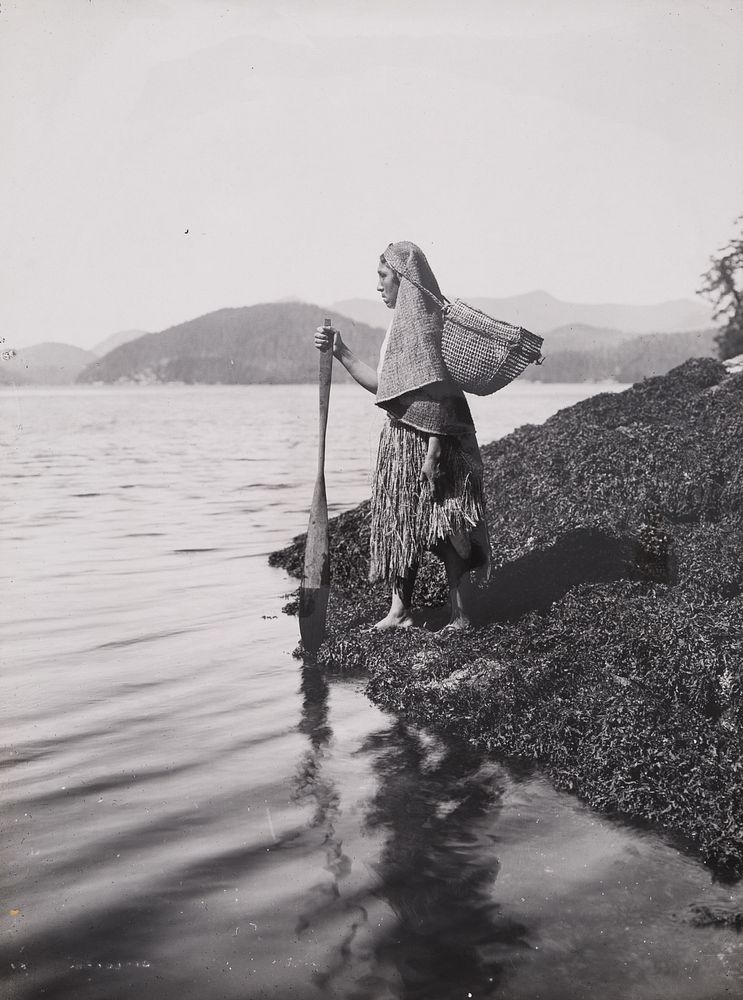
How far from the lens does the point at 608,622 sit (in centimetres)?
483

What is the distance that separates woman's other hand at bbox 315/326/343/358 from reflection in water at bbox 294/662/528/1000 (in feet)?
6.69

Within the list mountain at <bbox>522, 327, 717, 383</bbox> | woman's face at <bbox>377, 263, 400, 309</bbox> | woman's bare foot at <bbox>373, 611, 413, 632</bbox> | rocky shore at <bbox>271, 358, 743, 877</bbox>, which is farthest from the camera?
mountain at <bbox>522, 327, 717, 383</bbox>

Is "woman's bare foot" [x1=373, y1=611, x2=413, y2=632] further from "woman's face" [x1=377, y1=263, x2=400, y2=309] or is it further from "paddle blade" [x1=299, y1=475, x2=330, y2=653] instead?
"woman's face" [x1=377, y1=263, x2=400, y2=309]

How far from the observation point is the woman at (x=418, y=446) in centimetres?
464

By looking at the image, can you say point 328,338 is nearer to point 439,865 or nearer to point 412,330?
point 412,330

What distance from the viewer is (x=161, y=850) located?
318cm

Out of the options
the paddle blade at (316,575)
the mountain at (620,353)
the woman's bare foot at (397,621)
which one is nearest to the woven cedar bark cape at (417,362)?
the paddle blade at (316,575)

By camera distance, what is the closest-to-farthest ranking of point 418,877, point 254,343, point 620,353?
point 418,877 → point 620,353 → point 254,343

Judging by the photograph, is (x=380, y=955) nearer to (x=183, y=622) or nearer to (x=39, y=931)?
(x=39, y=931)

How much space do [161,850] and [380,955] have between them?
97 centimetres

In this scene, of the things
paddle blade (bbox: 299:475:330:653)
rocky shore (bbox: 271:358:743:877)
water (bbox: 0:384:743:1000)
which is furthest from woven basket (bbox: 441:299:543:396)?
water (bbox: 0:384:743:1000)

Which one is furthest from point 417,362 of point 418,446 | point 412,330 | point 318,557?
point 318,557

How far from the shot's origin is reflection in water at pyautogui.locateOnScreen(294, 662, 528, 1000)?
251 cm

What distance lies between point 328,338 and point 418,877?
9.48ft
